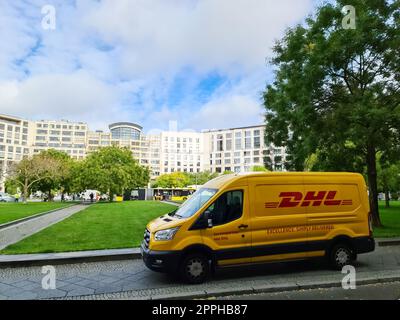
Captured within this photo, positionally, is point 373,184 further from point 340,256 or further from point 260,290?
point 260,290

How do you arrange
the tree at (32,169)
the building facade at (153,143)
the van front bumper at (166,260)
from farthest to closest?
the building facade at (153,143), the tree at (32,169), the van front bumper at (166,260)

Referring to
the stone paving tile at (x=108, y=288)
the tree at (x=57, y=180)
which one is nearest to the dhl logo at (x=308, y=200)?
the stone paving tile at (x=108, y=288)

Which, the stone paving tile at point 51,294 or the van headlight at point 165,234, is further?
the van headlight at point 165,234

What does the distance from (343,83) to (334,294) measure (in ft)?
39.6

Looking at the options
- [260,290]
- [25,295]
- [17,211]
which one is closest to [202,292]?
[260,290]

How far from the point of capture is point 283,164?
20609 mm

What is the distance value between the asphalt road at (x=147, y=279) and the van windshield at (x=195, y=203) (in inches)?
57.0

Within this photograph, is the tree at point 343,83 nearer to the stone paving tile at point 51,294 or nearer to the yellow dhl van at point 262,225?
the yellow dhl van at point 262,225

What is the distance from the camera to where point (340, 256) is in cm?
862

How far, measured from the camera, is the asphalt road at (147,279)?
6.72 metres

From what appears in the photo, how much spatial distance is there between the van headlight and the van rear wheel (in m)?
3.98

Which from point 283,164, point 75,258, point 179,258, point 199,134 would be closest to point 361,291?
point 179,258

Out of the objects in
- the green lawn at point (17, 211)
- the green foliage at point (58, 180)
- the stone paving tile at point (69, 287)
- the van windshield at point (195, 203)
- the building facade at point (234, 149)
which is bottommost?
the stone paving tile at point (69, 287)

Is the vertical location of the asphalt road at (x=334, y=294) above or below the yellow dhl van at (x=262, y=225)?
below
